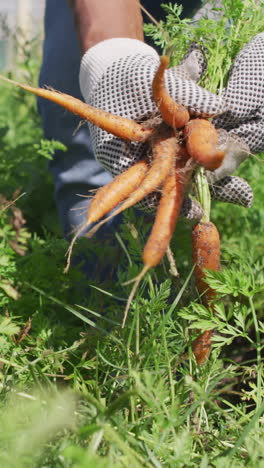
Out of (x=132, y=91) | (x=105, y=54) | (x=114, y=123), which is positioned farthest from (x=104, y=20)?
(x=114, y=123)

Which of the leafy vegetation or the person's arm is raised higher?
the person's arm

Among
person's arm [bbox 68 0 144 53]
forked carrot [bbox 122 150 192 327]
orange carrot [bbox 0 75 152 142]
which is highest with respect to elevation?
person's arm [bbox 68 0 144 53]

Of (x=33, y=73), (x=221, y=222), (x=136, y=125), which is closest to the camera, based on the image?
(x=136, y=125)

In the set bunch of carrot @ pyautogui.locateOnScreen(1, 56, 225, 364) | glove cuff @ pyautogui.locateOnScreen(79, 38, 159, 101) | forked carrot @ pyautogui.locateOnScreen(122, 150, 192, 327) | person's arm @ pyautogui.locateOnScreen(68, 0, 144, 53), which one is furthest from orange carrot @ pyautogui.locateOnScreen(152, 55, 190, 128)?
person's arm @ pyautogui.locateOnScreen(68, 0, 144, 53)

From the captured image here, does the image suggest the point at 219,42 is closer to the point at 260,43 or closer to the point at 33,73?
the point at 260,43

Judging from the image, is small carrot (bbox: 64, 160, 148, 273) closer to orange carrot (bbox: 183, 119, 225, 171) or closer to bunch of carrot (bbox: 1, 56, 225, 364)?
bunch of carrot (bbox: 1, 56, 225, 364)

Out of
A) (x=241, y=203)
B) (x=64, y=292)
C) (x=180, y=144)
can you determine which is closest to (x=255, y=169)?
(x=241, y=203)

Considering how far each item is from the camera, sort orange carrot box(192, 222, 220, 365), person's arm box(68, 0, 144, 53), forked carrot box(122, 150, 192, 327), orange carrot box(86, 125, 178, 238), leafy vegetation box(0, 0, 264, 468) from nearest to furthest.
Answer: leafy vegetation box(0, 0, 264, 468) < forked carrot box(122, 150, 192, 327) < orange carrot box(86, 125, 178, 238) < orange carrot box(192, 222, 220, 365) < person's arm box(68, 0, 144, 53)
